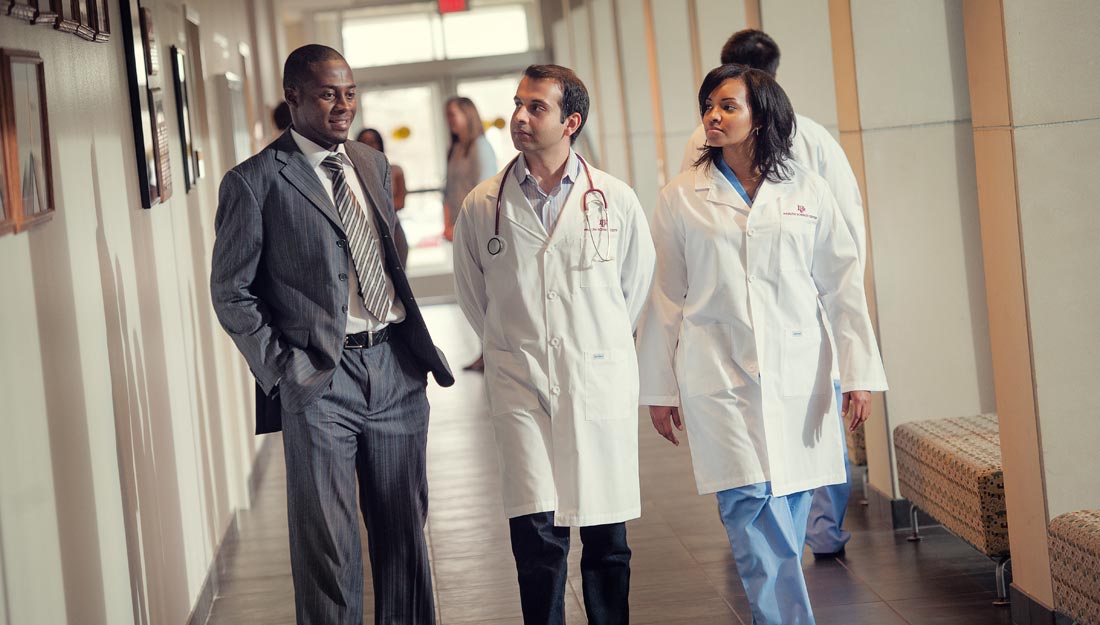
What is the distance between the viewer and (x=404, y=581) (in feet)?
11.5

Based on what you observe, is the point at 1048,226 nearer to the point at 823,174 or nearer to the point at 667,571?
the point at 823,174

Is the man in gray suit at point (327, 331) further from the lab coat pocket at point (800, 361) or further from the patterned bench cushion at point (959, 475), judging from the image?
the patterned bench cushion at point (959, 475)

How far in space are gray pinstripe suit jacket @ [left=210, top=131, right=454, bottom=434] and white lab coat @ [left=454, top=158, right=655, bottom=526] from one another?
0.47 meters

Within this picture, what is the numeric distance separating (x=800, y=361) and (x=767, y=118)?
687 millimetres

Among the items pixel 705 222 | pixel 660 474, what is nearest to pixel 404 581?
pixel 705 222

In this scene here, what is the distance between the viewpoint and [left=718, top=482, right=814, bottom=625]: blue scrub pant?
350cm

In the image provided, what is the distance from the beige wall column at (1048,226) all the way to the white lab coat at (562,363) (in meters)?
1.12

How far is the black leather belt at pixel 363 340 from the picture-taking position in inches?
129

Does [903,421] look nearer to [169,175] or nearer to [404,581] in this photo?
[404,581]

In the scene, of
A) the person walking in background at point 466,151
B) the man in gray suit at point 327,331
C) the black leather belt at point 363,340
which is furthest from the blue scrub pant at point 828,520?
the person walking in background at point 466,151

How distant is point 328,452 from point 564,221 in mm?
874

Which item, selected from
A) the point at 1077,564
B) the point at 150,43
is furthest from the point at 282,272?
the point at 1077,564

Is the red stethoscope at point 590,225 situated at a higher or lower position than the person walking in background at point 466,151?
lower

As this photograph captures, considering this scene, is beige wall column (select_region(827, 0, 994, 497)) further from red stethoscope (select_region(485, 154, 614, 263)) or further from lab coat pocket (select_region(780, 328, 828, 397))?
red stethoscope (select_region(485, 154, 614, 263))
